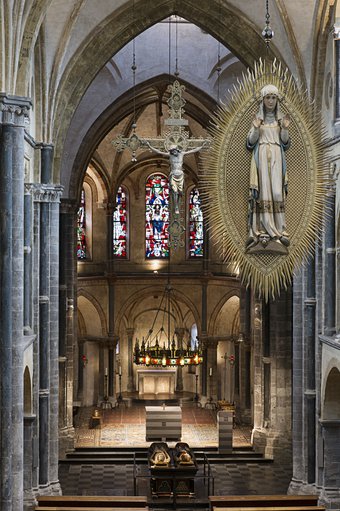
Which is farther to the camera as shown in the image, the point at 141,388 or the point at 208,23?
the point at 141,388

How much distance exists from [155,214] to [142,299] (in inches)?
148

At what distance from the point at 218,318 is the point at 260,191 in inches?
1278

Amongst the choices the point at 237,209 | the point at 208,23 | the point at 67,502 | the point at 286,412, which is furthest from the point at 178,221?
the point at 286,412

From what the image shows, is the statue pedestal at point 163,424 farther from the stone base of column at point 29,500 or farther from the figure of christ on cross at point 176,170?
the figure of christ on cross at point 176,170

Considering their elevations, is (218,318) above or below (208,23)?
below

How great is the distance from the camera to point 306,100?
35.0 ft

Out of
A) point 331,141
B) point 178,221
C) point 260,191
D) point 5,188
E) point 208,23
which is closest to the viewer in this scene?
point 260,191

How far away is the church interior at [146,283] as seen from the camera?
61.1 ft

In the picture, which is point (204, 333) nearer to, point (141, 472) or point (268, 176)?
point (141, 472)

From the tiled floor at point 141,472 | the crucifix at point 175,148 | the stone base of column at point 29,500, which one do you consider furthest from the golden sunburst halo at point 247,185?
the tiled floor at point 141,472

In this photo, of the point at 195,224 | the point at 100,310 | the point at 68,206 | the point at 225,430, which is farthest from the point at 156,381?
the point at 68,206

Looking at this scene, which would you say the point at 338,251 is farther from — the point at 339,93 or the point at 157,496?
the point at 157,496

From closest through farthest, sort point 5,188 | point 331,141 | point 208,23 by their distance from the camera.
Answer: point 5,188 → point 331,141 → point 208,23

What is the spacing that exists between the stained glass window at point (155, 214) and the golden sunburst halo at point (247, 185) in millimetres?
33637
